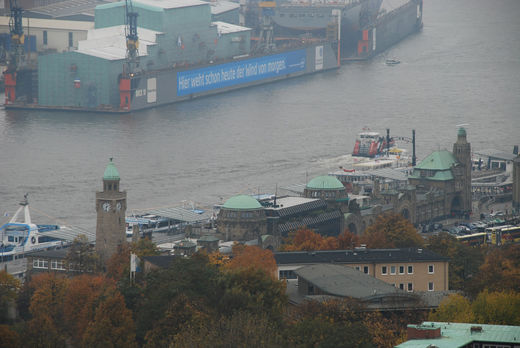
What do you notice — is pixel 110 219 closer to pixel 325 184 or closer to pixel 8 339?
pixel 325 184

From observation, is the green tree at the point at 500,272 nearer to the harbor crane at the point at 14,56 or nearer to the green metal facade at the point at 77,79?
the green metal facade at the point at 77,79

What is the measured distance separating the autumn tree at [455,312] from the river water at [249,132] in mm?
30399

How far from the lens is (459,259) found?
67.5 metres

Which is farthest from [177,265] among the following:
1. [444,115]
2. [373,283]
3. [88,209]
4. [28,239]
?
[444,115]

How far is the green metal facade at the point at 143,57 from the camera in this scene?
128m

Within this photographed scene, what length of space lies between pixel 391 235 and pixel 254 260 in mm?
12298

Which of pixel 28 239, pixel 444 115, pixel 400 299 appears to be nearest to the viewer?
pixel 400 299

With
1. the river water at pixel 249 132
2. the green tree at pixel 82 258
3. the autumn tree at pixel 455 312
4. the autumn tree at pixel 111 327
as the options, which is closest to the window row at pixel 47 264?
the green tree at pixel 82 258

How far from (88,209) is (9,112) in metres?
41.8

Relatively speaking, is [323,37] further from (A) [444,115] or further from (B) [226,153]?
(B) [226,153]

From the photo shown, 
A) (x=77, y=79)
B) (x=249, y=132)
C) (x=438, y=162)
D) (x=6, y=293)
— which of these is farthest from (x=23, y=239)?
(x=77, y=79)

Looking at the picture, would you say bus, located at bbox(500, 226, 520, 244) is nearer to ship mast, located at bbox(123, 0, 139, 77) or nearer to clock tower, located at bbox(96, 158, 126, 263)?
clock tower, located at bbox(96, 158, 126, 263)

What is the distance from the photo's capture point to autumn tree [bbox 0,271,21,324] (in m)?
59.0

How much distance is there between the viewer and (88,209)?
286 ft
